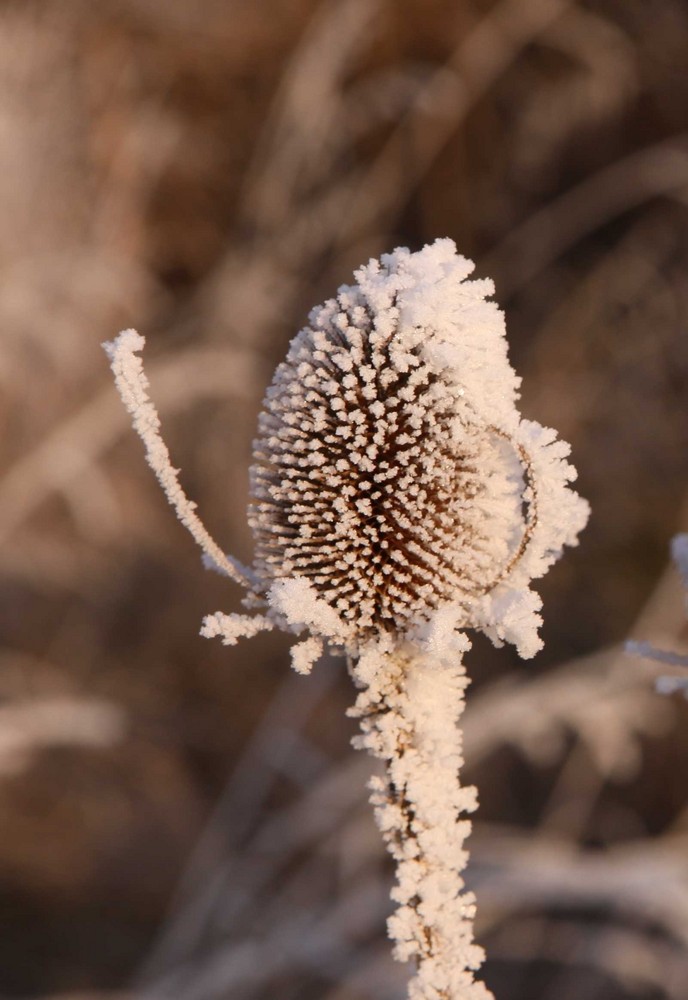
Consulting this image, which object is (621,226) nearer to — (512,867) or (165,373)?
(165,373)

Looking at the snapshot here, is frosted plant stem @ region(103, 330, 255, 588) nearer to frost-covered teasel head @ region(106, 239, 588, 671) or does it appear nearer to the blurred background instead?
frost-covered teasel head @ region(106, 239, 588, 671)

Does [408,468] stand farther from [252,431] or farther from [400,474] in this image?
[252,431]

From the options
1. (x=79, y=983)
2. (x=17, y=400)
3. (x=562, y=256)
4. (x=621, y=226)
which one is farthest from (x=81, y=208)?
(x=79, y=983)

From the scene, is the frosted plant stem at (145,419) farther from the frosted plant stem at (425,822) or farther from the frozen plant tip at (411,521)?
the frosted plant stem at (425,822)

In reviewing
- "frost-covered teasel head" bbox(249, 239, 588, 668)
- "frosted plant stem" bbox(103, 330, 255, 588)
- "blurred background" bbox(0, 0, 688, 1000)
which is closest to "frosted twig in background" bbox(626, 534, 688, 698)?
"frost-covered teasel head" bbox(249, 239, 588, 668)

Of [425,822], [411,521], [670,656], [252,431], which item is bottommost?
[425,822]

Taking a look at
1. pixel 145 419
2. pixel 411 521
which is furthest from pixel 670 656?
pixel 145 419

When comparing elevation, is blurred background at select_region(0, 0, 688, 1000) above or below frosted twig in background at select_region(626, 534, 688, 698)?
above
